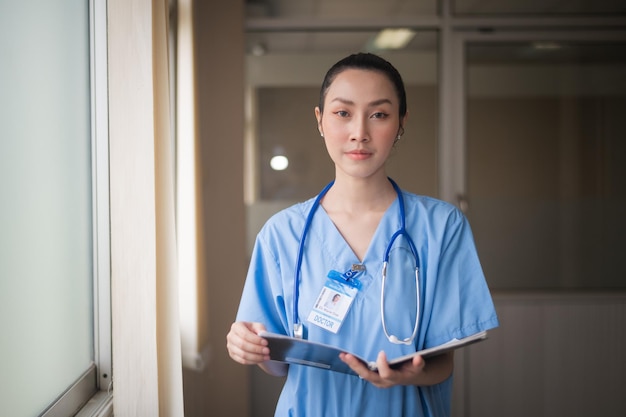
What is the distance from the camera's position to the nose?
3.76 ft

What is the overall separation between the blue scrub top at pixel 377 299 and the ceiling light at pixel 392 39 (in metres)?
1.99

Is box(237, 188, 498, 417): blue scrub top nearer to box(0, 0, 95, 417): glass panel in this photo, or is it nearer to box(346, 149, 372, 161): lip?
box(346, 149, 372, 161): lip

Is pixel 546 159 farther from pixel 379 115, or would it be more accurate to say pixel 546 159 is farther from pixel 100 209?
pixel 100 209

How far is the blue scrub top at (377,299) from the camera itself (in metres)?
1.18

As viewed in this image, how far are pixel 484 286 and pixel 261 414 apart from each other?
226 cm

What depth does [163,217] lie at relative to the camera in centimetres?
170

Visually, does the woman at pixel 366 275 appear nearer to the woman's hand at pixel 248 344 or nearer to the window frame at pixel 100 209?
the woman's hand at pixel 248 344

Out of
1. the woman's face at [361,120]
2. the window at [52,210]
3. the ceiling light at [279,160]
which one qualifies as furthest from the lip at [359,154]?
the ceiling light at [279,160]

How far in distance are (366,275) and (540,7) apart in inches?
99.0

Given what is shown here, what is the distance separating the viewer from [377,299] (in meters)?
1.19

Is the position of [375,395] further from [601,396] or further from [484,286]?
[601,396]

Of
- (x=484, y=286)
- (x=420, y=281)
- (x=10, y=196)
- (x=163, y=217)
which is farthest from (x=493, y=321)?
(x=10, y=196)

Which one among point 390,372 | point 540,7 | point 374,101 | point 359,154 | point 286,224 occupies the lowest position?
point 390,372

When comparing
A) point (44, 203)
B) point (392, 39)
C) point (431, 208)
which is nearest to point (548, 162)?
point (392, 39)
